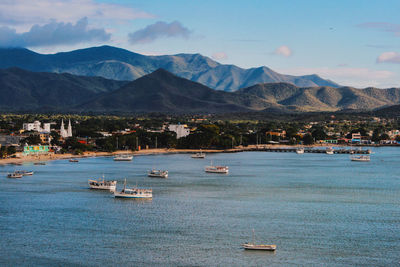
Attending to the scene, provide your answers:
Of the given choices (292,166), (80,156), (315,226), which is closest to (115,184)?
(315,226)

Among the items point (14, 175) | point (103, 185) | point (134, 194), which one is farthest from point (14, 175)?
point (134, 194)

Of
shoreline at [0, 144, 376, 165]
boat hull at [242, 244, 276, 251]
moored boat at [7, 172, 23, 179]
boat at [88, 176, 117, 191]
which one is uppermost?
shoreline at [0, 144, 376, 165]

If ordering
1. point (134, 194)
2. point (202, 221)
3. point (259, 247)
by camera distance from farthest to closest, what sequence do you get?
point (134, 194) → point (202, 221) → point (259, 247)

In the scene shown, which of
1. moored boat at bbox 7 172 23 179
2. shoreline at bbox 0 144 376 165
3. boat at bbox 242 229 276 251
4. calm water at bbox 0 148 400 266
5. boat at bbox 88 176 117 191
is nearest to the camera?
calm water at bbox 0 148 400 266

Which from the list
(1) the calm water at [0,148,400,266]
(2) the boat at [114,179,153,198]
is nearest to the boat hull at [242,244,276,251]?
(1) the calm water at [0,148,400,266]

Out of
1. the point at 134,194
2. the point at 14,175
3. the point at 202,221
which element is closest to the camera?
the point at 202,221

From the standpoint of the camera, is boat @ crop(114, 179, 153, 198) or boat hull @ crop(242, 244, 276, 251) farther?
boat @ crop(114, 179, 153, 198)

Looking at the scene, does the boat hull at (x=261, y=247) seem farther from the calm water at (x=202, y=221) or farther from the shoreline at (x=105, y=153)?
the shoreline at (x=105, y=153)

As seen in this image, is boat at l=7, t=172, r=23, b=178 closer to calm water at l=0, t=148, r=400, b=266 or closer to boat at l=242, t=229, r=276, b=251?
calm water at l=0, t=148, r=400, b=266

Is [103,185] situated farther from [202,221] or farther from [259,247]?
[259,247]
